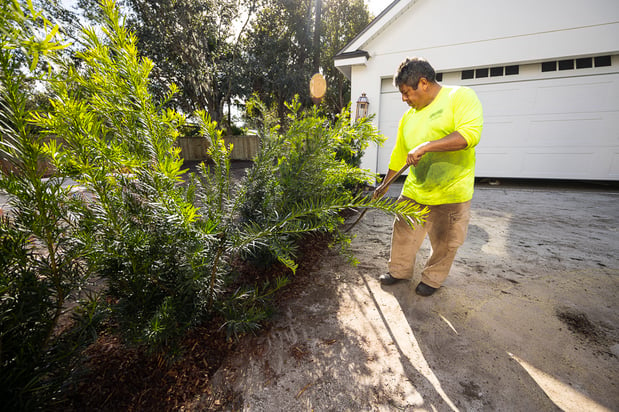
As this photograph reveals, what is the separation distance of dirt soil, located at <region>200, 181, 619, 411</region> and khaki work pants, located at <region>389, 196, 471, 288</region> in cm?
18

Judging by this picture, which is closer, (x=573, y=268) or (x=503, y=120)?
(x=573, y=268)

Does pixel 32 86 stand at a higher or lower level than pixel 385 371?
higher

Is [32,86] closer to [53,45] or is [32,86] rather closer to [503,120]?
[53,45]

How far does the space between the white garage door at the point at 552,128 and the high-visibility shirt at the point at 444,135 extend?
219 inches

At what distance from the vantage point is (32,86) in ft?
2.90

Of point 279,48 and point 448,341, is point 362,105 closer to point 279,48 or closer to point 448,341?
point 448,341

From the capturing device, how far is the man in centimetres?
191

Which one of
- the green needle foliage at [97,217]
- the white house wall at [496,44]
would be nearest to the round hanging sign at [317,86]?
the white house wall at [496,44]

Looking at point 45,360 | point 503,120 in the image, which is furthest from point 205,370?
point 503,120

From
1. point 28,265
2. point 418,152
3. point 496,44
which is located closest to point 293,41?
point 496,44

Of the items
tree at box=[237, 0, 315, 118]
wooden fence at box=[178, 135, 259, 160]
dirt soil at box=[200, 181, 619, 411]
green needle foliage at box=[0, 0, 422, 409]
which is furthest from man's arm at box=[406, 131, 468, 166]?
wooden fence at box=[178, 135, 259, 160]

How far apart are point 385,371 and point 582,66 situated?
8.36 meters

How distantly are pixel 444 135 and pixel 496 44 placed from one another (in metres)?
6.22

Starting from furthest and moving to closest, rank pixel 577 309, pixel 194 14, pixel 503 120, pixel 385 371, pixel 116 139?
1. pixel 194 14
2. pixel 503 120
3. pixel 577 309
4. pixel 385 371
5. pixel 116 139
